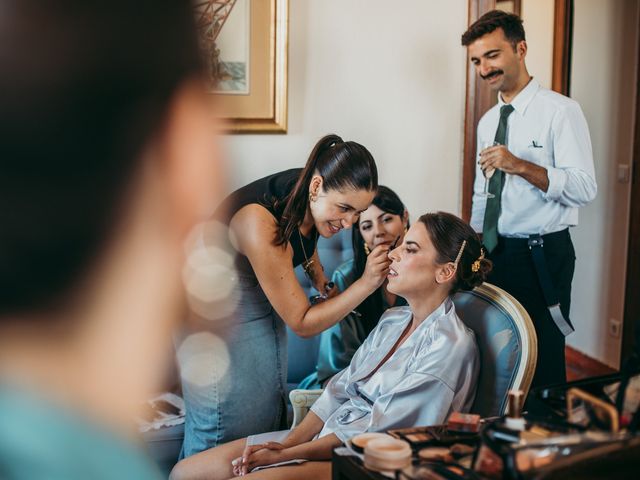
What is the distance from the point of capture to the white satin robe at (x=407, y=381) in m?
1.87

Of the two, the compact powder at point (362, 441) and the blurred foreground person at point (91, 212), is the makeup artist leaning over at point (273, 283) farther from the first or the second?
the blurred foreground person at point (91, 212)

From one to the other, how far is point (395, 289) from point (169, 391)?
1.02 m

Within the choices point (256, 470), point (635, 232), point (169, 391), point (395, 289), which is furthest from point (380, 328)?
point (635, 232)

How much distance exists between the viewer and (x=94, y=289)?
0.53 metres

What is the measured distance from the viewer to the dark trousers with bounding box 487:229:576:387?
2.95m

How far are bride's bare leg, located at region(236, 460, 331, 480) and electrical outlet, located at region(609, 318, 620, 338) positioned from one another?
8.83 feet

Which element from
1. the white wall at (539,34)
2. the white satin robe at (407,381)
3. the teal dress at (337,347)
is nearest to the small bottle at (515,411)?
the white satin robe at (407,381)

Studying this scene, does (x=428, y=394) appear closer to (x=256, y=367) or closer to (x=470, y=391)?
(x=470, y=391)

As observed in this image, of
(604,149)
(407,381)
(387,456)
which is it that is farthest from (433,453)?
(604,149)

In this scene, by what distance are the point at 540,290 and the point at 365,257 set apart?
0.71 metres

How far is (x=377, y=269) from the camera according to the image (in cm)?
211

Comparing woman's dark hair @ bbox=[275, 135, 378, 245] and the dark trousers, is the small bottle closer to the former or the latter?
woman's dark hair @ bbox=[275, 135, 378, 245]

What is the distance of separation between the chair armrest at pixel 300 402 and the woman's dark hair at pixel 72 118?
69.0 inches

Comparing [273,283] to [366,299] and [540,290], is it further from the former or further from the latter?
[540,290]
